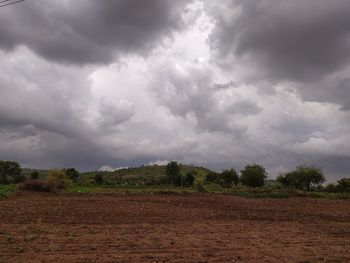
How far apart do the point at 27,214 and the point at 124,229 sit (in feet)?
23.8

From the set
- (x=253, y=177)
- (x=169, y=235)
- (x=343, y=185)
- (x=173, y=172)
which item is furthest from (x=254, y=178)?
(x=169, y=235)

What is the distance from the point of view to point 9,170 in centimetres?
9181

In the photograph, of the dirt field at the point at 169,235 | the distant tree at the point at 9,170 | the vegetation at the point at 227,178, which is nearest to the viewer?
the dirt field at the point at 169,235

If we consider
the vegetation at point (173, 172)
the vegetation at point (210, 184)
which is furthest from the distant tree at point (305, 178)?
the vegetation at point (173, 172)

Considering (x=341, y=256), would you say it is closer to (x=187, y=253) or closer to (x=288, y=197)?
(x=187, y=253)

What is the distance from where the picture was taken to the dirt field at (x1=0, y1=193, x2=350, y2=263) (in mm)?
13477

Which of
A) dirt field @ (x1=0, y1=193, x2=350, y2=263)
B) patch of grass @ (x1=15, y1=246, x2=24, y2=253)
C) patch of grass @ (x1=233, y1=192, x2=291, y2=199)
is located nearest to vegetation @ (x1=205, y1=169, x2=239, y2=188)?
patch of grass @ (x1=233, y1=192, x2=291, y2=199)

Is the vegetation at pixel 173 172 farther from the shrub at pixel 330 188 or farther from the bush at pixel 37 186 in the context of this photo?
the bush at pixel 37 186

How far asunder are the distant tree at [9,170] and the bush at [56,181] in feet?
149

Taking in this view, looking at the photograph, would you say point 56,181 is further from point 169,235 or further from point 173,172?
point 173,172

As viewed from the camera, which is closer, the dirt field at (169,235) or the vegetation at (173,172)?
the dirt field at (169,235)

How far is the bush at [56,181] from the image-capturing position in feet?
150

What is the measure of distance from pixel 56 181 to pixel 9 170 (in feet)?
163

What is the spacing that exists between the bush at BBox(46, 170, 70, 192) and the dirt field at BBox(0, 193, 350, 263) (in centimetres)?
1939
